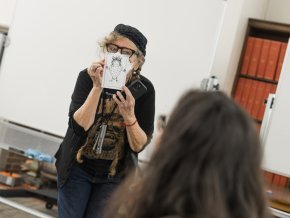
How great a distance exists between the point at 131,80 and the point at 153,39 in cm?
113

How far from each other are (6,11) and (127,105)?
108 inches

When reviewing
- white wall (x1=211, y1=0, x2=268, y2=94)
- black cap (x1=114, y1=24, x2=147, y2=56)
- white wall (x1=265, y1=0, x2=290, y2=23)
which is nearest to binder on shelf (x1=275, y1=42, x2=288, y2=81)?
white wall (x1=211, y1=0, x2=268, y2=94)

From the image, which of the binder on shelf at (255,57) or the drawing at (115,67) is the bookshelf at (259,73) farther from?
the drawing at (115,67)

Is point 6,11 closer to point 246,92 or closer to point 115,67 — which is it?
point 246,92

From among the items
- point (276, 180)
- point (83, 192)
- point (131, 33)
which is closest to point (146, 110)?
point (131, 33)

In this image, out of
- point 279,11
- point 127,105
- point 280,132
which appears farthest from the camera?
point 279,11

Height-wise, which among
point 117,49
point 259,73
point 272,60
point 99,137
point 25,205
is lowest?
point 25,205

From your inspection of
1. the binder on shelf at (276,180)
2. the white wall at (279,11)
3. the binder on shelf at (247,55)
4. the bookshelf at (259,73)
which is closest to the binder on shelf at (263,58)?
the bookshelf at (259,73)

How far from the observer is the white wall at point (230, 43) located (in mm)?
3850

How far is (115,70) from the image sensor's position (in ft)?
6.60

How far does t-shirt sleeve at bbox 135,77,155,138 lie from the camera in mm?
2012

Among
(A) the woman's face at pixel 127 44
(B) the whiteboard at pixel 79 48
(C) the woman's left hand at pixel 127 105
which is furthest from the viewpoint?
(B) the whiteboard at pixel 79 48

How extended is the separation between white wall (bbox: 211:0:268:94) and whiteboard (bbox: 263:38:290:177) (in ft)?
2.99

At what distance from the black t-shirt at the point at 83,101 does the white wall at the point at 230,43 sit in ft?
6.28
